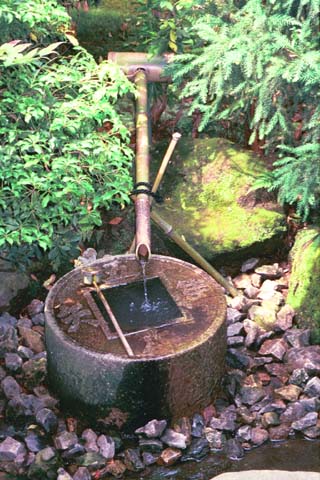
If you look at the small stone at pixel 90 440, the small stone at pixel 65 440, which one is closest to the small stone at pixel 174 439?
the small stone at pixel 90 440

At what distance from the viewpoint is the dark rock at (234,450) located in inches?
193

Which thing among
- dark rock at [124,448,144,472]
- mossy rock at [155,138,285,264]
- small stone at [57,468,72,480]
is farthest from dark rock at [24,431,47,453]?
mossy rock at [155,138,285,264]

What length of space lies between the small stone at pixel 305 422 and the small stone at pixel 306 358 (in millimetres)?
417

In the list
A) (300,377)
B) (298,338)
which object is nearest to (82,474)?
(300,377)

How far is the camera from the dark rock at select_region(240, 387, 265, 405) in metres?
5.28

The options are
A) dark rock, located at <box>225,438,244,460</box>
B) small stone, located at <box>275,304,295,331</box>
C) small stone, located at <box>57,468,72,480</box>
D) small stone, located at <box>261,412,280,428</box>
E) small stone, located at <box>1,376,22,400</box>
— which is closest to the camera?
small stone, located at <box>57,468,72,480</box>

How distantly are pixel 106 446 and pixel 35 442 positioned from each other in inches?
19.0

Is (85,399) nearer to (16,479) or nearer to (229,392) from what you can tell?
(16,479)

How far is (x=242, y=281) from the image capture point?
6422 mm

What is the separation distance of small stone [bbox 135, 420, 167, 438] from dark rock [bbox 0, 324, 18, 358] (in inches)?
51.3

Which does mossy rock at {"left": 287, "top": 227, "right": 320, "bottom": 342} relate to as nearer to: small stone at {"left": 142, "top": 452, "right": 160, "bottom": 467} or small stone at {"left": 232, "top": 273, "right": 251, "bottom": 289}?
small stone at {"left": 232, "top": 273, "right": 251, "bottom": 289}

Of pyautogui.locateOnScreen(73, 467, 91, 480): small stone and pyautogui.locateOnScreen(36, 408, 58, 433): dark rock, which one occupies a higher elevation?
pyautogui.locateOnScreen(36, 408, 58, 433): dark rock

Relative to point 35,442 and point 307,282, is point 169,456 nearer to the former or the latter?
point 35,442

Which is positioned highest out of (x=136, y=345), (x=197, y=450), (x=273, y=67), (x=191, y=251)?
(x=273, y=67)
